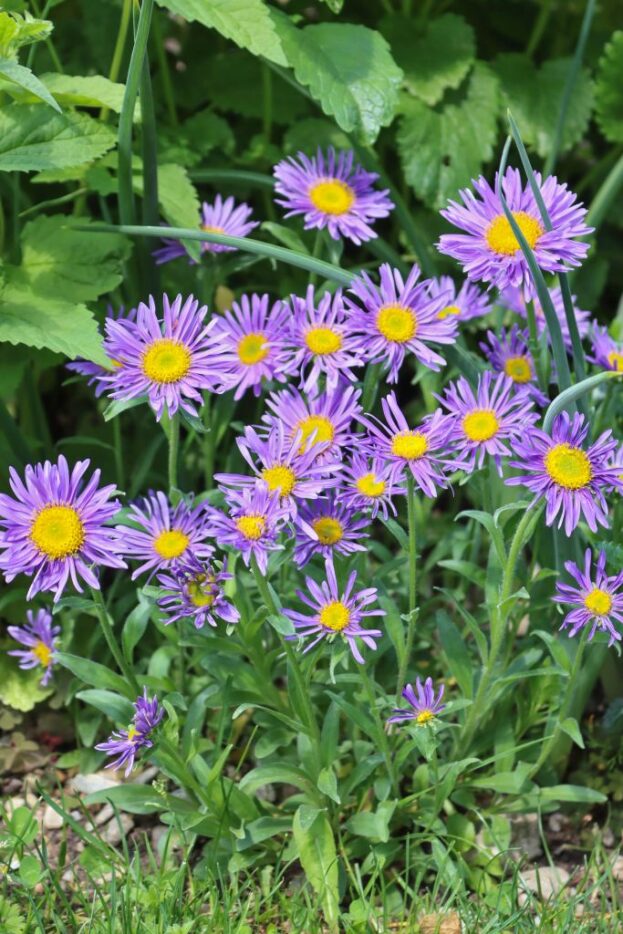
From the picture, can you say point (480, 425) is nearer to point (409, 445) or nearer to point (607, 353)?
point (409, 445)

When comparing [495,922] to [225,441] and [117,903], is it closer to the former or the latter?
[117,903]

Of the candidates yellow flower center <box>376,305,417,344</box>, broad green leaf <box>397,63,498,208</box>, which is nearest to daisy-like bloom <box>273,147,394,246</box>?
yellow flower center <box>376,305,417,344</box>

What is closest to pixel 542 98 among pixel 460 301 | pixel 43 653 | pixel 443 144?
pixel 443 144

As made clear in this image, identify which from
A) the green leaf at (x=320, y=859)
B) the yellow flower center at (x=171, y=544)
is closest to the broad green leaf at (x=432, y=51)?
the yellow flower center at (x=171, y=544)

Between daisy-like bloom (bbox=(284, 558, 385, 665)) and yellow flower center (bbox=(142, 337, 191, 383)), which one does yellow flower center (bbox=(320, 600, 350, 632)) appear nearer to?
daisy-like bloom (bbox=(284, 558, 385, 665))

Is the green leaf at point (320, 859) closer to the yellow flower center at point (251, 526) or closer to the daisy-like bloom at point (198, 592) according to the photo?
the daisy-like bloom at point (198, 592)
